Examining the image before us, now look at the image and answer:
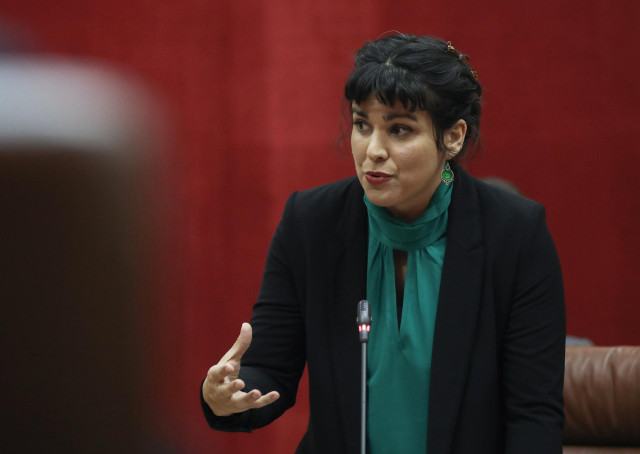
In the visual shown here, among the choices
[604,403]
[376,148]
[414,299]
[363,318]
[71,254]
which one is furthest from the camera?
[71,254]

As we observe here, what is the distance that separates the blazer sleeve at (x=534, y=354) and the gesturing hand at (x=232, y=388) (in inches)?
16.9

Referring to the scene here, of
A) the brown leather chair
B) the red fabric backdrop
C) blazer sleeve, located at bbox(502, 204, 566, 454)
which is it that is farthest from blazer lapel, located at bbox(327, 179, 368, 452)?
the red fabric backdrop

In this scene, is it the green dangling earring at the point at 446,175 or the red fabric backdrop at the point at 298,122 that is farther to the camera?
the red fabric backdrop at the point at 298,122

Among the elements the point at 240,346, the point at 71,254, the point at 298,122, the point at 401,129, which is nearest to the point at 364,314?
the point at 240,346

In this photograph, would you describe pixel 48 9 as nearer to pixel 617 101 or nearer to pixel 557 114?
pixel 557 114

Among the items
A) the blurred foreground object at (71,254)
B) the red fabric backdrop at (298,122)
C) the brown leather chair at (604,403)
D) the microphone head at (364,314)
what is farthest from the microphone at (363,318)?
the red fabric backdrop at (298,122)

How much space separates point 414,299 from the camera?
1481 mm

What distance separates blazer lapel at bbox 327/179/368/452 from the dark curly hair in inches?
9.0

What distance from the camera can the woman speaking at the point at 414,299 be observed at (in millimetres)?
1386

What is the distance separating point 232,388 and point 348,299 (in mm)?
299

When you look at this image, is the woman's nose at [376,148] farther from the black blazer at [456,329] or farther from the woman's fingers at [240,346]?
the woman's fingers at [240,346]

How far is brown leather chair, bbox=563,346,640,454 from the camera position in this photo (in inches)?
80.5

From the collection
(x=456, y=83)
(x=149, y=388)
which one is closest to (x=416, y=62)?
(x=456, y=83)

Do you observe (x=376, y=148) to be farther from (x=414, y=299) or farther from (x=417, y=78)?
(x=414, y=299)
